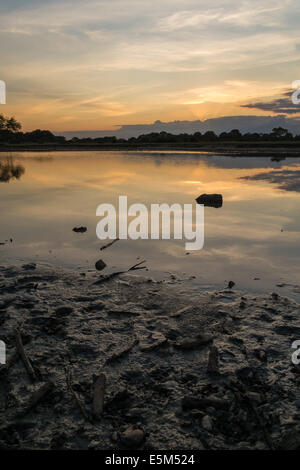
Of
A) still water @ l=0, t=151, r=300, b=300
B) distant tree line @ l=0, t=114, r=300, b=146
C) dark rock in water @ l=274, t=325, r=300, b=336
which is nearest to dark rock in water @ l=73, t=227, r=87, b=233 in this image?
still water @ l=0, t=151, r=300, b=300

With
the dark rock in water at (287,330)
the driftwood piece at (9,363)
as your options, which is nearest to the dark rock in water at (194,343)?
the dark rock in water at (287,330)

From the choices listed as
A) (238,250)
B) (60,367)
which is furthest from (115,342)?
(238,250)

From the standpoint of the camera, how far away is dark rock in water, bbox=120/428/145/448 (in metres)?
4.29

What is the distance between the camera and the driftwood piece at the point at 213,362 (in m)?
5.63

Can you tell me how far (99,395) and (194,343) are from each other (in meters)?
2.19

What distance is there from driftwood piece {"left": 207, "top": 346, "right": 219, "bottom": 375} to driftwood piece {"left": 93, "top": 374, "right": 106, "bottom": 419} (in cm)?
180

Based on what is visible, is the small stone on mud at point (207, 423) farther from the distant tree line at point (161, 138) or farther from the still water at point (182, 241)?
the distant tree line at point (161, 138)

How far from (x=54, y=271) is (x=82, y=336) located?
392 centimetres

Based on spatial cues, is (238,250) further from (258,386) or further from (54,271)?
(258,386)

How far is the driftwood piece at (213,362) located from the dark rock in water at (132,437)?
5.61 feet

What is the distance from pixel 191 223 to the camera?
54.2ft

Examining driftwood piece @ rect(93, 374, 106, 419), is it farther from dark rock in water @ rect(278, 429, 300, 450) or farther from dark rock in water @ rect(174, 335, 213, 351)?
dark rock in water @ rect(278, 429, 300, 450)

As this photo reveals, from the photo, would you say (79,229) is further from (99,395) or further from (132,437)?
(132,437)

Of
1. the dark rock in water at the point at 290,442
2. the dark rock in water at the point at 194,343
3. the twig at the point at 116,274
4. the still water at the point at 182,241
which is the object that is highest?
the still water at the point at 182,241
